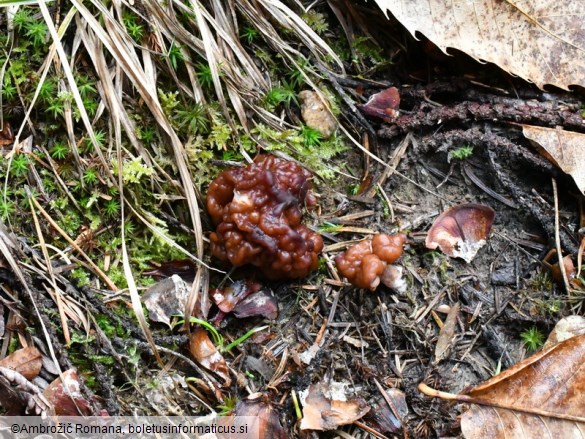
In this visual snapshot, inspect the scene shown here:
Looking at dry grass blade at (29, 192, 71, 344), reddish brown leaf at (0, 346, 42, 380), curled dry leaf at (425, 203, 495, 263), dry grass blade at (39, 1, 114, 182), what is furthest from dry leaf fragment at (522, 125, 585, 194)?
reddish brown leaf at (0, 346, 42, 380)

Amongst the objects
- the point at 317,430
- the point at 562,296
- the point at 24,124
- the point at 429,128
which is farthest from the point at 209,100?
the point at 562,296

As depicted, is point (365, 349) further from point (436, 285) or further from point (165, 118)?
point (165, 118)

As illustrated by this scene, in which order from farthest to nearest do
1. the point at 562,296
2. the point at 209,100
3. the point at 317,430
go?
1. the point at 209,100
2. the point at 562,296
3. the point at 317,430

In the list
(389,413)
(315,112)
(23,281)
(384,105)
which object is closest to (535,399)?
(389,413)

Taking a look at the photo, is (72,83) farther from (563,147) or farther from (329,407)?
(563,147)

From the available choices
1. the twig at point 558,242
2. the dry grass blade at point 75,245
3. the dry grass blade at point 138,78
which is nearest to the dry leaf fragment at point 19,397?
the dry grass blade at point 75,245

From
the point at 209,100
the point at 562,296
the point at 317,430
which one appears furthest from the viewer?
the point at 209,100

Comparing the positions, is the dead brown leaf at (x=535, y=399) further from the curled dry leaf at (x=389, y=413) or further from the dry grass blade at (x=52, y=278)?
the dry grass blade at (x=52, y=278)
